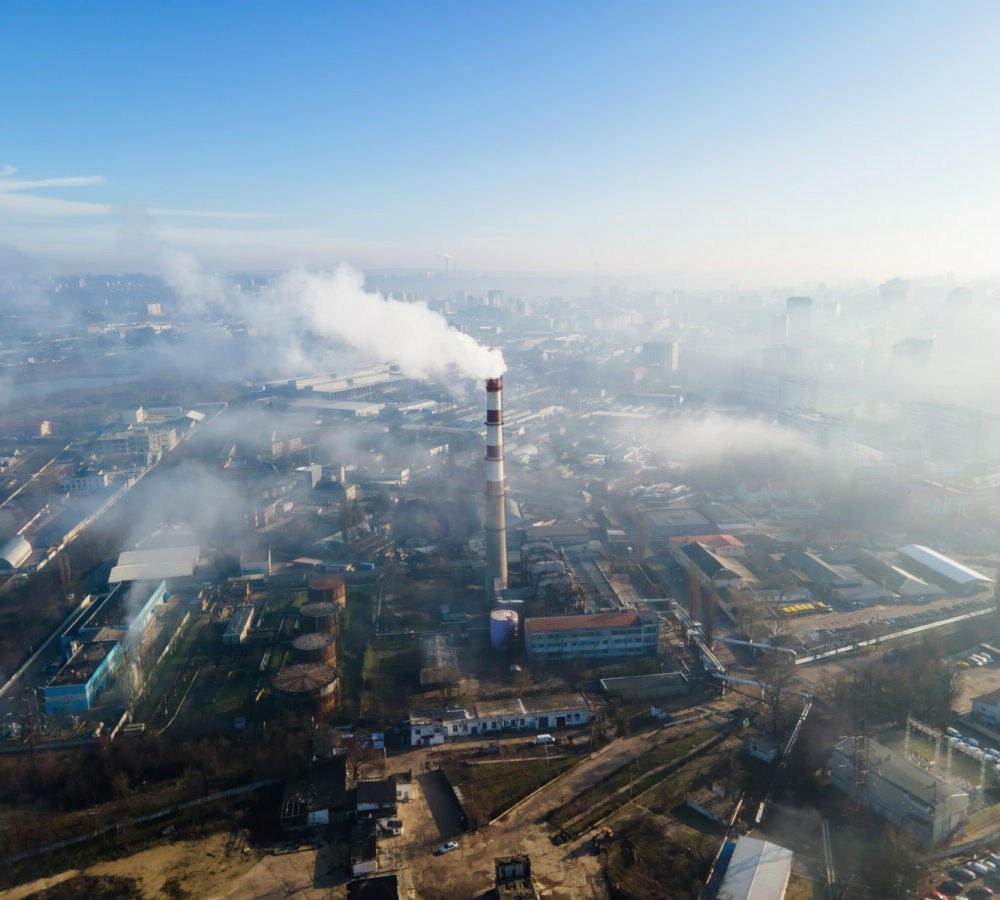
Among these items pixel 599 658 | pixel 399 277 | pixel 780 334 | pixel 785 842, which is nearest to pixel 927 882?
pixel 785 842

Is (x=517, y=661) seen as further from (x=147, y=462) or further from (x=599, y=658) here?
Result: (x=147, y=462)

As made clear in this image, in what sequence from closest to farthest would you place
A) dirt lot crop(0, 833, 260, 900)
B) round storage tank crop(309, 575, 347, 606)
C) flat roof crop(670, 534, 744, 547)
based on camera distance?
dirt lot crop(0, 833, 260, 900), round storage tank crop(309, 575, 347, 606), flat roof crop(670, 534, 744, 547)

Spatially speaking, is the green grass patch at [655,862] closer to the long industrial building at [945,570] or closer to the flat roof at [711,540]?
the flat roof at [711,540]

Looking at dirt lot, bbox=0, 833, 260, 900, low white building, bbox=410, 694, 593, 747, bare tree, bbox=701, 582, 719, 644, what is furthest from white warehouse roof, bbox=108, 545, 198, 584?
A: bare tree, bbox=701, 582, 719, 644

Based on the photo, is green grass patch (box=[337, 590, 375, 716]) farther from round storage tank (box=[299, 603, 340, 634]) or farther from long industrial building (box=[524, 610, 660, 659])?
long industrial building (box=[524, 610, 660, 659])

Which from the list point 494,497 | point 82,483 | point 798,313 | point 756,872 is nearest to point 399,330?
point 494,497
